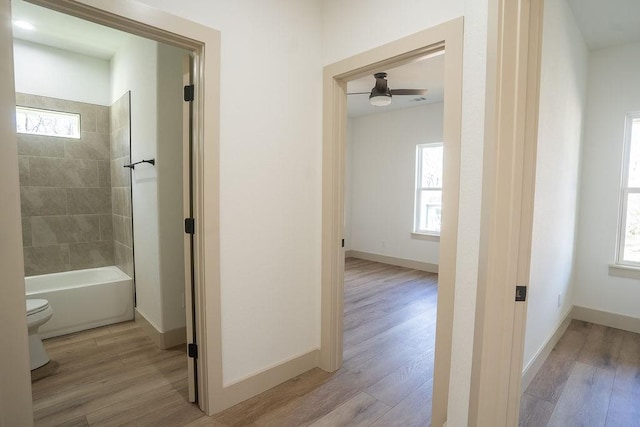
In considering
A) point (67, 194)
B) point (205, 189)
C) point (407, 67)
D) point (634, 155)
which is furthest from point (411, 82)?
point (67, 194)

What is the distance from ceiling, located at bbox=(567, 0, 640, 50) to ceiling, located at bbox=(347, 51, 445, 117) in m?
1.10

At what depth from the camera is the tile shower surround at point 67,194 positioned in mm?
3252

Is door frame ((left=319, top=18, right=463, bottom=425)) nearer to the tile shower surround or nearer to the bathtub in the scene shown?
the bathtub

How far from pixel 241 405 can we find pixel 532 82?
2.23m

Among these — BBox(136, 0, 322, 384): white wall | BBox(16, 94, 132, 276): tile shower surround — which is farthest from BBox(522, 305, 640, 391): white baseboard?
BBox(16, 94, 132, 276): tile shower surround

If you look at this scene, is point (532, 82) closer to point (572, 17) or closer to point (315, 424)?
point (315, 424)

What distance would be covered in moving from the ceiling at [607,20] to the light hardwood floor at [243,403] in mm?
3069

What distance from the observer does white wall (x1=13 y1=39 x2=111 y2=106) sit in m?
3.16

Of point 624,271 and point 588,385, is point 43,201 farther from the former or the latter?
point 624,271

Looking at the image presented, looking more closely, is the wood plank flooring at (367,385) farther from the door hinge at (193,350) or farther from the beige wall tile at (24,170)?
the beige wall tile at (24,170)

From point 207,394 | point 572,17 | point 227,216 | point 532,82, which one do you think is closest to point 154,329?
point 207,394

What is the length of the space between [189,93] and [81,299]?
2393 mm

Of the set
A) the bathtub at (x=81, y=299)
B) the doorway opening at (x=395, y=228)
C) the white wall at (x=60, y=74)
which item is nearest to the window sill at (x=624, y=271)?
the doorway opening at (x=395, y=228)

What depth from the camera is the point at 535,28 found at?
3.65 ft
